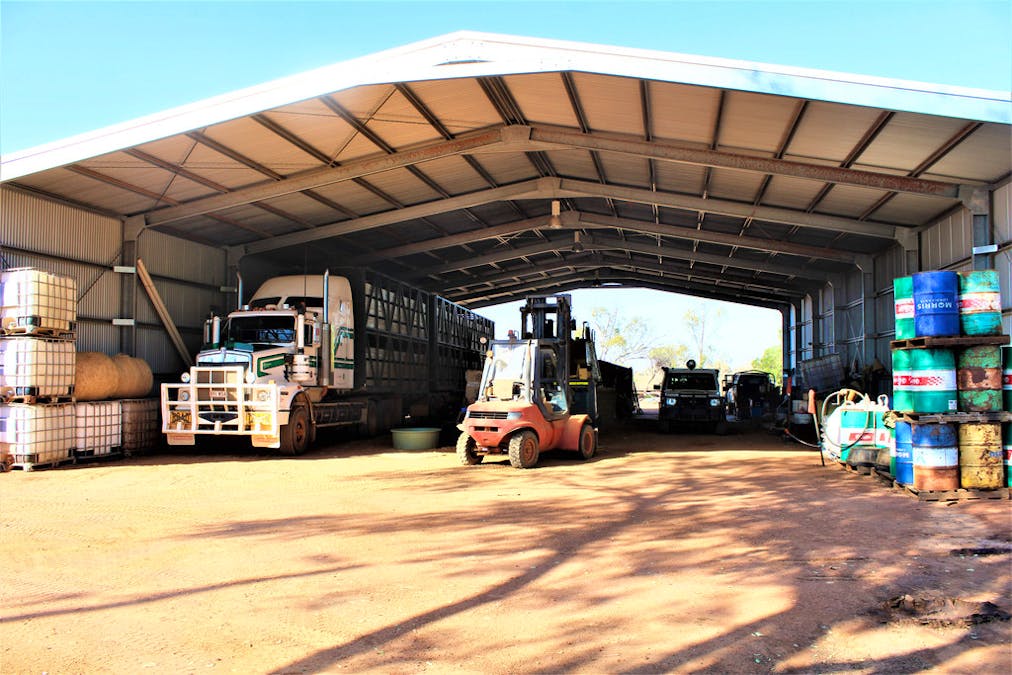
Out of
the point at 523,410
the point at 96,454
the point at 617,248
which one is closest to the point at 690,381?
the point at 617,248

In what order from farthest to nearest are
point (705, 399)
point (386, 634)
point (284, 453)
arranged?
1. point (705, 399)
2. point (284, 453)
3. point (386, 634)

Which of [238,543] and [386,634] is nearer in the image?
[386,634]

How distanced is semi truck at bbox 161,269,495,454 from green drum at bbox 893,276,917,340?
275 inches

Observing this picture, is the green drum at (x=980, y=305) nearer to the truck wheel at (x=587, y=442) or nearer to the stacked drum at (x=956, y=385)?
the stacked drum at (x=956, y=385)

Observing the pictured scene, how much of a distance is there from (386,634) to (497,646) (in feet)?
2.40

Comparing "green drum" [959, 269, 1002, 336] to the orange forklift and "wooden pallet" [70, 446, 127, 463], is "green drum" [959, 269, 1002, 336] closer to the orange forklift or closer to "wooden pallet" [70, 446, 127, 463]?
the orange forklift

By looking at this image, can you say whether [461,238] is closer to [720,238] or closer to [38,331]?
[720,238]

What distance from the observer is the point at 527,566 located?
6191 mm

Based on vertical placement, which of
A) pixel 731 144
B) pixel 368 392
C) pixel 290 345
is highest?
pixel 731 144

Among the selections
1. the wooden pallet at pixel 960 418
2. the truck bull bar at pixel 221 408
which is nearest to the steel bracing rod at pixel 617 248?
the truck bull bar at pixel 221 408

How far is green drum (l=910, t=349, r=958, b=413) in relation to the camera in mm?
9328

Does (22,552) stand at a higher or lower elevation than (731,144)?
lower

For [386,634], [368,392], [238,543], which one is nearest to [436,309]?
[368,392]

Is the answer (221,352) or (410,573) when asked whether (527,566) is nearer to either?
(410,573)
